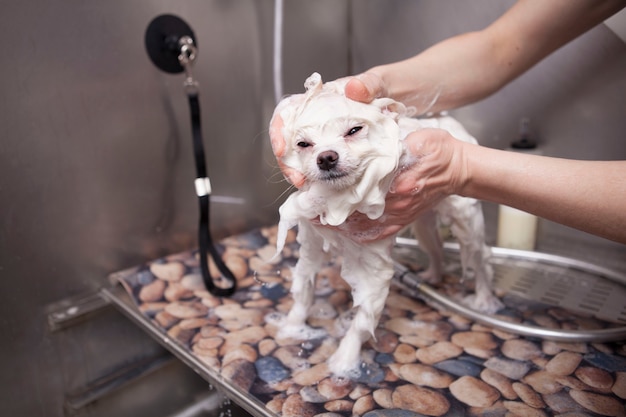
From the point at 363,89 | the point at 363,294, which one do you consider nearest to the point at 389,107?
the point at 363,89

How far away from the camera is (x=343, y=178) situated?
576 mm

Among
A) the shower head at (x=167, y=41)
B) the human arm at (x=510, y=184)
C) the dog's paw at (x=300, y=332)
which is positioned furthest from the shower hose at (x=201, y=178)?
the human arm at (x=510, y=184)

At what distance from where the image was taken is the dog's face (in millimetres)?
570

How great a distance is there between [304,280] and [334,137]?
296 mm

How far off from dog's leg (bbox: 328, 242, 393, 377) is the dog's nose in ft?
0.61

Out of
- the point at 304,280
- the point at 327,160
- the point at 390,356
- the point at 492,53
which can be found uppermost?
the point at 492,53

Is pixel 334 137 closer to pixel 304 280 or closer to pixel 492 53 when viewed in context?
pixel 304 280

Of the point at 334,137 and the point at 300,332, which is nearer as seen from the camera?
the point at 334,137

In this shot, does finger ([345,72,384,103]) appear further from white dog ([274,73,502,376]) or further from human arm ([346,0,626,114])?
human arm ([346,0,626,114])

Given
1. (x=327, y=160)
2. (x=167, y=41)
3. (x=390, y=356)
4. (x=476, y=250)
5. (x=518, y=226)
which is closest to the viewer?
(x=327, y=160)

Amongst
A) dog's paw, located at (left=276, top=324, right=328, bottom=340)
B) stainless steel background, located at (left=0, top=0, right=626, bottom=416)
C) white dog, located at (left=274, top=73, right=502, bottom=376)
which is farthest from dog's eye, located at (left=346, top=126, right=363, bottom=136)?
dog's paw, located at (left=276, top=324, right=328, bottom=340)

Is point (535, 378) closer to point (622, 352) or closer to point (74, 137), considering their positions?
point (622, 352)

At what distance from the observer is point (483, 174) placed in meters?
0.65

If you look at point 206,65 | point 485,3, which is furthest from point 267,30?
point 485,3
